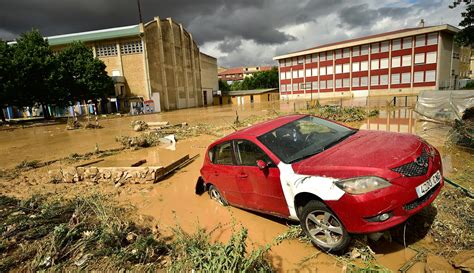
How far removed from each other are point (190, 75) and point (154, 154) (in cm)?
5116

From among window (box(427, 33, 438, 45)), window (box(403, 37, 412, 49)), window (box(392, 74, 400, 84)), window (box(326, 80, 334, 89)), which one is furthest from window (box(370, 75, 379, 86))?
window (box(427, 33, 438, 45))

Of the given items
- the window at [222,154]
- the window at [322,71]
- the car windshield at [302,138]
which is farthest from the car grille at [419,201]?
the window at [322,71]

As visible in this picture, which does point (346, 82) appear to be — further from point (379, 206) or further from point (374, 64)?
point (379, 206)

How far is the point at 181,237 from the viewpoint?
3.57m

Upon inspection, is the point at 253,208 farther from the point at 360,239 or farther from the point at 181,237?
the point at 360,239

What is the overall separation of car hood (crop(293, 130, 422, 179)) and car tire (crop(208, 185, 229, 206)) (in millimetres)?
2146

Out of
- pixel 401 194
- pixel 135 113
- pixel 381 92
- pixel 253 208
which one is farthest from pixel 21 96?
pixel 381 92

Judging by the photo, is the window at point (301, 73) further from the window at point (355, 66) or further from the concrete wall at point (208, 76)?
the concrete wall at point (208, 76)

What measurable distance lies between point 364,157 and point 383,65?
182ft

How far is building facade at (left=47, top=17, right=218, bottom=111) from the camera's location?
46.8 meters

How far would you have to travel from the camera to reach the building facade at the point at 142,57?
46.8 meters

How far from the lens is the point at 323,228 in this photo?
3.38 m

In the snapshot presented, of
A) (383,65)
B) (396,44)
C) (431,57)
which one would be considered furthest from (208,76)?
(431,57)

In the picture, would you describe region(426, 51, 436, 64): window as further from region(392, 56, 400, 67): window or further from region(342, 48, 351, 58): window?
region(342, 48, 351, 58): window
